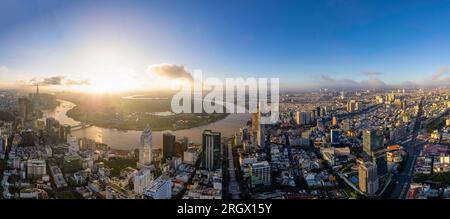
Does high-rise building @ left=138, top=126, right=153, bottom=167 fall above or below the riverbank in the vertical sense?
below

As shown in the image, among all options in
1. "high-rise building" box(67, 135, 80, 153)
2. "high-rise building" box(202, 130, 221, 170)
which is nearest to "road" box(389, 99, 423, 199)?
"high-rise building" box(202, 130, 221, 170)

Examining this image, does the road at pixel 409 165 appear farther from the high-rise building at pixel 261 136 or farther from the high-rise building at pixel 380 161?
the high-rise building at pixel 261 136

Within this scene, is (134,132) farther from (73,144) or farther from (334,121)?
(334,121)

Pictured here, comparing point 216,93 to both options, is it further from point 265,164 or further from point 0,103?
point 0,103

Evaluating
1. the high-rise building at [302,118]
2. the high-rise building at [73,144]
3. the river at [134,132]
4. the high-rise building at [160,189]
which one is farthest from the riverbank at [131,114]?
the high-rise building at [302,118]

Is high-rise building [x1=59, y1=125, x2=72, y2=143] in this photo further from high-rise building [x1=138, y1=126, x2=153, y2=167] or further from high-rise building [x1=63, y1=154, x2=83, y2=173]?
high-rise building [x1=138, y1=126, x2=153, y2=167]

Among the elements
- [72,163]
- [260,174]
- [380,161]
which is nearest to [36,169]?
[72,163]
